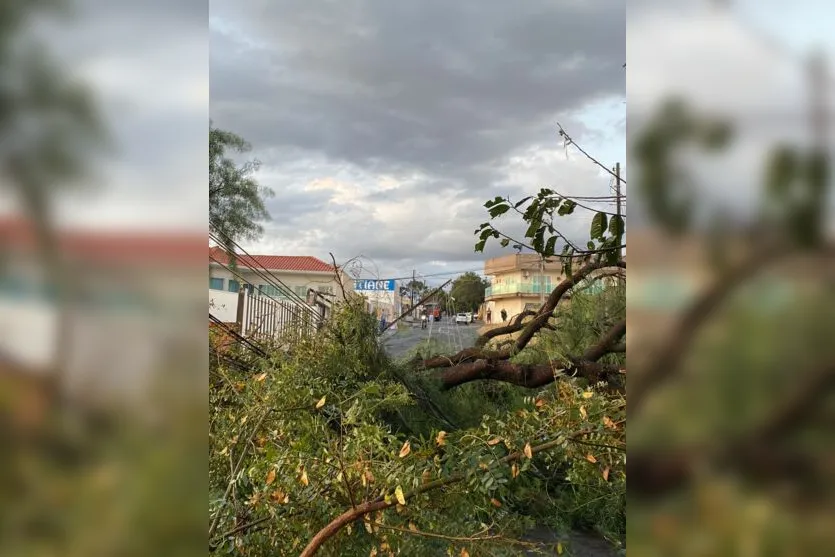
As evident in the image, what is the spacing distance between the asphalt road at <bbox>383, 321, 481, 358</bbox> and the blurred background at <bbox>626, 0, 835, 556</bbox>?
5.38 feet

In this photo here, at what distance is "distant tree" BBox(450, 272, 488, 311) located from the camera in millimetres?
2166

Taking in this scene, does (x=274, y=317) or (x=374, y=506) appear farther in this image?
(x=274, y=317)

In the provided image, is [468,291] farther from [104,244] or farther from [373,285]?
[104,244]

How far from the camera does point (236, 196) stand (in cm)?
208

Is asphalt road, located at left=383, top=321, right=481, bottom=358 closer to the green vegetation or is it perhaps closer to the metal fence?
the metal fence

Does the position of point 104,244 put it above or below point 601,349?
above

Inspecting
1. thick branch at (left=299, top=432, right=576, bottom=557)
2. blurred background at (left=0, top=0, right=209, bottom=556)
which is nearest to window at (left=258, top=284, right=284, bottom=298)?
thick branch at (left=299, top=432, right=576, bottom=557)

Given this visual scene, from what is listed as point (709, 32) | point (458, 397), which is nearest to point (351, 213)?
point (458, 397)

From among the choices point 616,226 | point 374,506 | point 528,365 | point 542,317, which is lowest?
point 374,506

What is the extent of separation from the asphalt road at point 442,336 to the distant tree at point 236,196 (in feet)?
2.08

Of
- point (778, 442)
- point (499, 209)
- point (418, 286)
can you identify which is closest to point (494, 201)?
point (499, 209)

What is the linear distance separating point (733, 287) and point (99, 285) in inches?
15.3

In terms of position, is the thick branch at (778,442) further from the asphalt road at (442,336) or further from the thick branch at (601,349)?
the asphalt road at (442,336)

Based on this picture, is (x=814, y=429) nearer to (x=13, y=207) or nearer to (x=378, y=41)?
(x=13, y=207)
